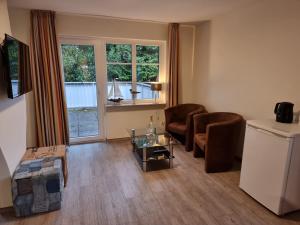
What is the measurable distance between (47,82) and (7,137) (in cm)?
163

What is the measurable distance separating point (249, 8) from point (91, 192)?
3368 millimetres

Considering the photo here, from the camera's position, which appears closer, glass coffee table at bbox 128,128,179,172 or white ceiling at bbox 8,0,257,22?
white ceiling at bbox 8,0,257,22

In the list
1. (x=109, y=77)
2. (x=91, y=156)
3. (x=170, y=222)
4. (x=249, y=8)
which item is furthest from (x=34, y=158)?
(x=249, y=8)

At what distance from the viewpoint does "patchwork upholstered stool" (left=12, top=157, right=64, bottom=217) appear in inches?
80.0

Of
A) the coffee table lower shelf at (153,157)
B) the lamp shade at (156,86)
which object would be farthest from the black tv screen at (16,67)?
the lamp shade at (156,86)

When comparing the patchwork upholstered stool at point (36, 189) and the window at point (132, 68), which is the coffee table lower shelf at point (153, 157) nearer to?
the patchwork upholstered stool at point (36, 189)

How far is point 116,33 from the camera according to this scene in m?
3.85

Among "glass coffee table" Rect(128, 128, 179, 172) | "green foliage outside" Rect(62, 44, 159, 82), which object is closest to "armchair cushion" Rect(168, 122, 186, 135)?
"glass coffee table" Rect(128, 128, 179, 172)

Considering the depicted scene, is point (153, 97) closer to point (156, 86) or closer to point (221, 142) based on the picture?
point (156, 86)

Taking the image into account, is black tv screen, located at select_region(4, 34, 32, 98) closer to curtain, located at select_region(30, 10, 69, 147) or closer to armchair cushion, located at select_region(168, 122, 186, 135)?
curtain, located at select_region(30, 10, 69, 147)

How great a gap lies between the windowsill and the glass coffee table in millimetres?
859

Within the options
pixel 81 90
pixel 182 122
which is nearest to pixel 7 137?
pixel 81 90

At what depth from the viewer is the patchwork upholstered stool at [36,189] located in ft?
6.66

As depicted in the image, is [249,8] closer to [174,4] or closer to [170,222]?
[174,4]
